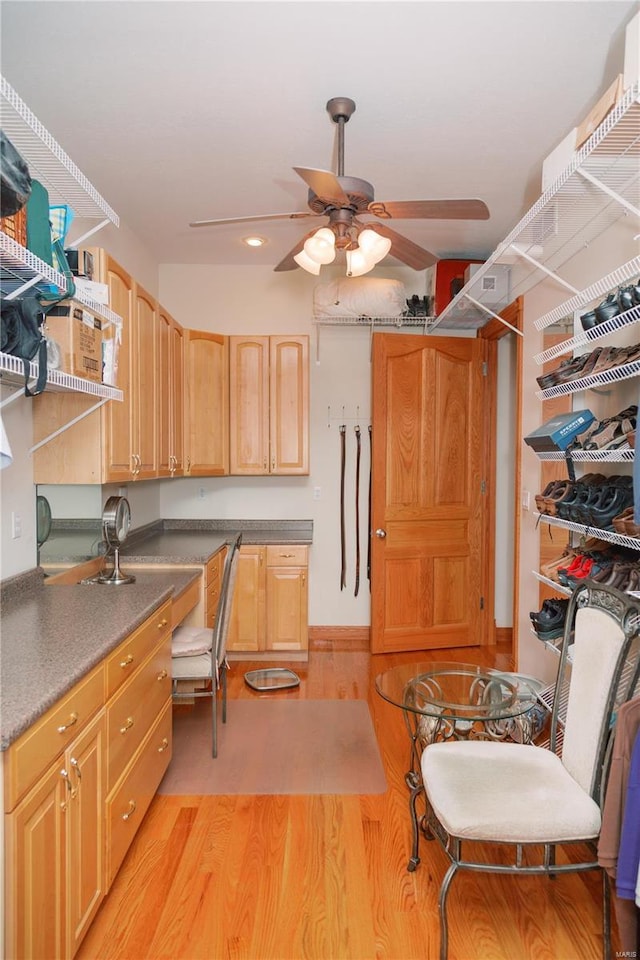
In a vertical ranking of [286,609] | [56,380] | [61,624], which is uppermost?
[56,380]

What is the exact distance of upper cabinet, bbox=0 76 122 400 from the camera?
1601mm

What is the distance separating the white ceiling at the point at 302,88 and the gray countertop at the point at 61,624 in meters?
1.95

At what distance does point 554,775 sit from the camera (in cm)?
177

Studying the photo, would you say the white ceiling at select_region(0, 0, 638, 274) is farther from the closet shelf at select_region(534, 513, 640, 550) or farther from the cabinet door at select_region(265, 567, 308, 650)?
the cabinet door at select_region(265, 567, 308, 650)

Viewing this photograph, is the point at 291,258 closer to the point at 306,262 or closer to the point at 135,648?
the point at 306,262

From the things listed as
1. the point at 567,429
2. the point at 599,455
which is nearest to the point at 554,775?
the point at 599,455

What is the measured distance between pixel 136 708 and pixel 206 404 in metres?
2.56

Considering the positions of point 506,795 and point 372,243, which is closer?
point 506,795

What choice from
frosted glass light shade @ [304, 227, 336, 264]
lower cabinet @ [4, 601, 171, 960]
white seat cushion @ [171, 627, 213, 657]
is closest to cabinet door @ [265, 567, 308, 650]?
white seat cushion @ [171, 627, 213, 657]

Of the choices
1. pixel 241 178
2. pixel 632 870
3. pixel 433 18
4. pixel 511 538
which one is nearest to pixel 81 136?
pixel 241 178

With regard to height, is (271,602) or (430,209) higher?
(430,209)

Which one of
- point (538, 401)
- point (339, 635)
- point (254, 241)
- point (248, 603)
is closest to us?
point (538, 401)

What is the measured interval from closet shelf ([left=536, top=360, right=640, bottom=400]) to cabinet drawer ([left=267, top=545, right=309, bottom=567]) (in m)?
2.10

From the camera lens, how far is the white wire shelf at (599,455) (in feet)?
6.57
